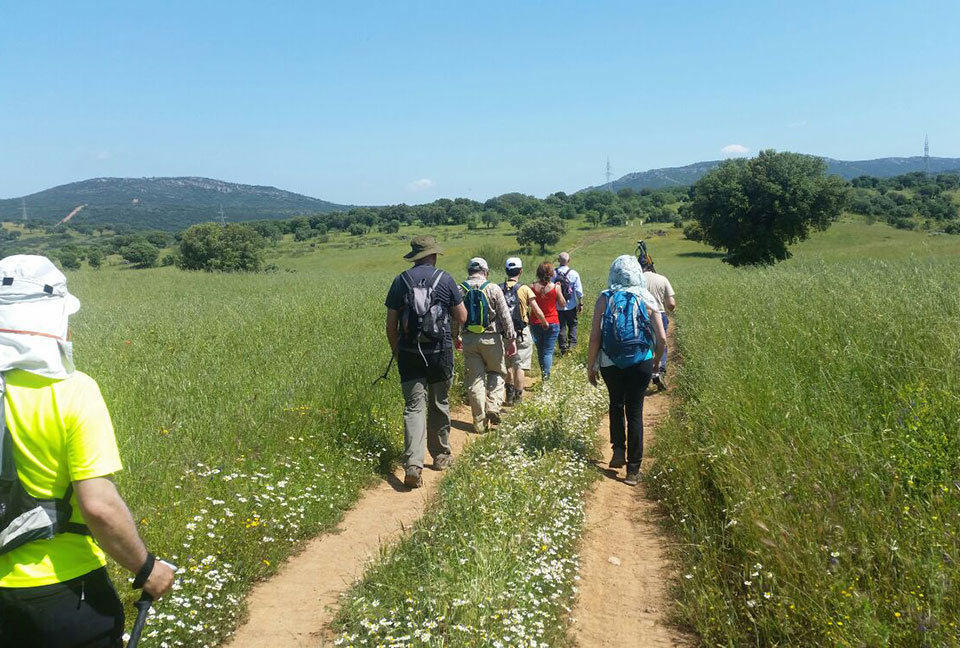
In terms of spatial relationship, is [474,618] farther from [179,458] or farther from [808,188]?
[808,188]

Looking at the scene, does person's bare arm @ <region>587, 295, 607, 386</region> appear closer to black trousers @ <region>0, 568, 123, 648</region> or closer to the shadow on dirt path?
the shadow on dirt path

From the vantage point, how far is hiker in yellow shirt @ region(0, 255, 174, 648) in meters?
2.01

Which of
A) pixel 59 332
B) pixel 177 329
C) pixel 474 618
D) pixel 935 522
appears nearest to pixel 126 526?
pixel 59 332

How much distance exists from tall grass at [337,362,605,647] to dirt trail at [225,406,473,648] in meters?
0.26

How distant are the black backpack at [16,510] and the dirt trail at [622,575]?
9.05ft

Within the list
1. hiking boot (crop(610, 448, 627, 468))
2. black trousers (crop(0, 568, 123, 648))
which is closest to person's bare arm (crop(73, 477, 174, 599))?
black trousers (crop(0, 568, 123, 648))

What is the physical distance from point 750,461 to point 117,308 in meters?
18.1

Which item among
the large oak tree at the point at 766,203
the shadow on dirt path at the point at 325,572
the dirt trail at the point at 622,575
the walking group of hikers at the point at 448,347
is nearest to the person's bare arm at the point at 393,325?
the walking group of hikers at the point at 448,347

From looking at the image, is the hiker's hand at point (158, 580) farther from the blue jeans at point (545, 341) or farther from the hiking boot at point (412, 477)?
the blue jeans at point (545, 341)

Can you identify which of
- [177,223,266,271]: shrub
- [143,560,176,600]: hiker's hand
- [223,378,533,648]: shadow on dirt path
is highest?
[177,223,266,271]: shrub

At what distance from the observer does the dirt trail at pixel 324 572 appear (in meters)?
3.74

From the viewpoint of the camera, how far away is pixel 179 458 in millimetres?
5207

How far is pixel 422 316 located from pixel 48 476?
13.8ft

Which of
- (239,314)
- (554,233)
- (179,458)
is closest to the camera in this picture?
(179,458)
